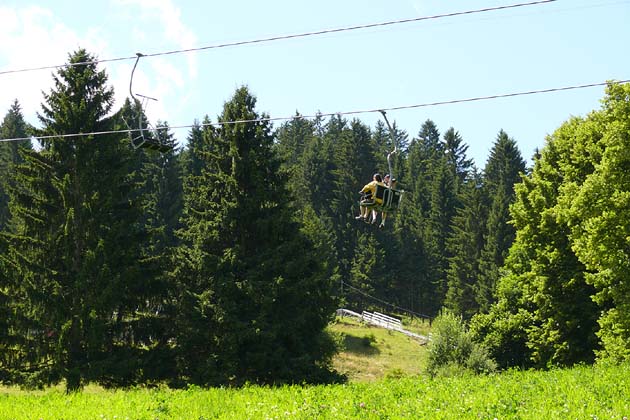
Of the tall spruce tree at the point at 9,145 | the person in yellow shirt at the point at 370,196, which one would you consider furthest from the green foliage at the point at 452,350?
the tall spruce tree at the point at 9,145

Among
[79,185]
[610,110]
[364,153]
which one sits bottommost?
[79,185]

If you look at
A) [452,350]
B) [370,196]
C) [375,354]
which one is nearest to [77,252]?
[370,196]

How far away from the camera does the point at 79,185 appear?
2659 cm

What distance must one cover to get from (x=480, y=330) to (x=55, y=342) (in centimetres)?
2288

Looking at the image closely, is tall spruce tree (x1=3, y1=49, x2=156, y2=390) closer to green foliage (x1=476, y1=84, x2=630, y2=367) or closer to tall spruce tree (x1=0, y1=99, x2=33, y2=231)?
green foliage (x1=476, y1=84, x2=630, y2=367)

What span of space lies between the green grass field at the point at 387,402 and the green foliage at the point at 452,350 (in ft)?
28.3

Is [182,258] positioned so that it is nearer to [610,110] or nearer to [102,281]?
[102,281]

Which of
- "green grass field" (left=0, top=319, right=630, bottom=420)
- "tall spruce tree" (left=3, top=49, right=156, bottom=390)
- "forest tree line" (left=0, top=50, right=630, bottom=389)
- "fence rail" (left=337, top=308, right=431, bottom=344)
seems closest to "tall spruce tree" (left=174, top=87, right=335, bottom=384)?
"forest tree line" (left=0, top=50, right=630, bottom=389)

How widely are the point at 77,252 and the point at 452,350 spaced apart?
18302 millimetres

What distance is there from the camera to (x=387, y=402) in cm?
1517

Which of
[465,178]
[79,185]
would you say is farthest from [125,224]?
[465,178]

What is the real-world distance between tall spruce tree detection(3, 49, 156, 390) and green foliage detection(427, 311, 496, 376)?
45.4ft

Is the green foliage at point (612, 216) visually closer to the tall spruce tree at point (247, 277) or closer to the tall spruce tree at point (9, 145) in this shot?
the tall spruce tree at point (247, 277)

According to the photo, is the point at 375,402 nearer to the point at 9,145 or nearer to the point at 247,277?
the point at 247,277
